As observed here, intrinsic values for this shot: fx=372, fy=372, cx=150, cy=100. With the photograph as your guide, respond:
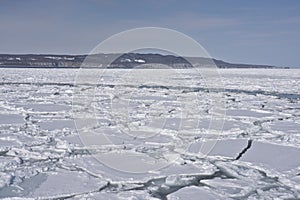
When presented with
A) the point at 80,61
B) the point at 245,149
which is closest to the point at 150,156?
the point at 245,149

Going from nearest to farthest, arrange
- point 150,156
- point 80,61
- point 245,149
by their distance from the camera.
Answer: point 150,156
point 245,149
point 80,61

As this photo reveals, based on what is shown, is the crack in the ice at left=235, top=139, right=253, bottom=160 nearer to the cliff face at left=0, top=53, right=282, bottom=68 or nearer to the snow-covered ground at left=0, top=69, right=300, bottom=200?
the snow-covered ground at left=0, top=69, right=300, bottom=200

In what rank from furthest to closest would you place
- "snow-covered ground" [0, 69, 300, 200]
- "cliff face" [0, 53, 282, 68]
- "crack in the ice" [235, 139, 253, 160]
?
"cliff face" [0, 53, 282, 68]
"crack in the ice" [235, 139, 253, 160]
"snow-covered ground" [0, 69, 300, 200]

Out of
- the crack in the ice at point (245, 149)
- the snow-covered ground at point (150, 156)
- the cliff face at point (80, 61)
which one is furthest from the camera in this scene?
the cliff face at point (80, 61)

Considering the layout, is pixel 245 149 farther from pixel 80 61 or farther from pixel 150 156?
pixel 80 61

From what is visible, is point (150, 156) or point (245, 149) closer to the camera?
point (150, 156)

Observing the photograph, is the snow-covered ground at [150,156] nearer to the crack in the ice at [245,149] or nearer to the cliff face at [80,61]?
the crack in the ice at [245,149]

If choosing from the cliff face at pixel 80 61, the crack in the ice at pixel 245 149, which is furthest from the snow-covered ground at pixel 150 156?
the cliff face at pixel 80 61

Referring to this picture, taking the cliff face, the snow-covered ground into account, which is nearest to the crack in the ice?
the snow-covered ground

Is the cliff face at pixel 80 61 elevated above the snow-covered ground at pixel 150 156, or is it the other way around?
the cliff face at pixel 80 61

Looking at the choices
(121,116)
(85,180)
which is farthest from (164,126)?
(85,180)

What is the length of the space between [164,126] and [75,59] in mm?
78901

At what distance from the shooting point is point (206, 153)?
15.9ft

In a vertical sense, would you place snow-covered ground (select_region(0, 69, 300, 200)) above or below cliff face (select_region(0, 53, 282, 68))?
below
